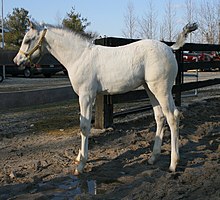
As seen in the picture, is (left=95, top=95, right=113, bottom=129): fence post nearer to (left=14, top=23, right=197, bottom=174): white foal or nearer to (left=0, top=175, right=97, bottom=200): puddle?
(left=14, top=23, right=197, bottom=174): white foal

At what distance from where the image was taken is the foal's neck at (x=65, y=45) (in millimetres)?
4742

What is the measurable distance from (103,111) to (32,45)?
221 centimetres

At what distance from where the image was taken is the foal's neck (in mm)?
4742

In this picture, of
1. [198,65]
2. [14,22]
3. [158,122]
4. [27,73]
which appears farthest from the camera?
[14,22]

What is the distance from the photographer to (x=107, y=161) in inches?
193

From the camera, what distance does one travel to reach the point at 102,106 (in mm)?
6598

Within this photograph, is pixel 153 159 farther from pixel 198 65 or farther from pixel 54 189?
pixel 198 65

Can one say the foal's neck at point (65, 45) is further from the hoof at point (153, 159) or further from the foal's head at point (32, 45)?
the hoof at point (153, 159)

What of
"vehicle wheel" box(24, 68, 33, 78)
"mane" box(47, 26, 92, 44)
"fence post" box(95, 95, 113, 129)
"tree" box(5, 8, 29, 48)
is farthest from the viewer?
"tree" box(5, 8, 29, 48)

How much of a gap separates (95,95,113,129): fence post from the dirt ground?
0.18m

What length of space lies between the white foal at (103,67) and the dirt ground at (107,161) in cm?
34

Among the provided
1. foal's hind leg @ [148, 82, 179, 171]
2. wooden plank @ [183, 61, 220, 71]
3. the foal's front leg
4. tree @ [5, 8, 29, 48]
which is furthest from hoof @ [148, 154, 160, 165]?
tree @ [5, 8, 29, 48]

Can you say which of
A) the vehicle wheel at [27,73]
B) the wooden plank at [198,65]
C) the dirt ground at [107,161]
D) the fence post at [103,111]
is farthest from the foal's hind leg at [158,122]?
the vehicle wheel at [27,73]

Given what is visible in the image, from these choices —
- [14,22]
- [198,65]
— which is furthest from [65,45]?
[14,22]
